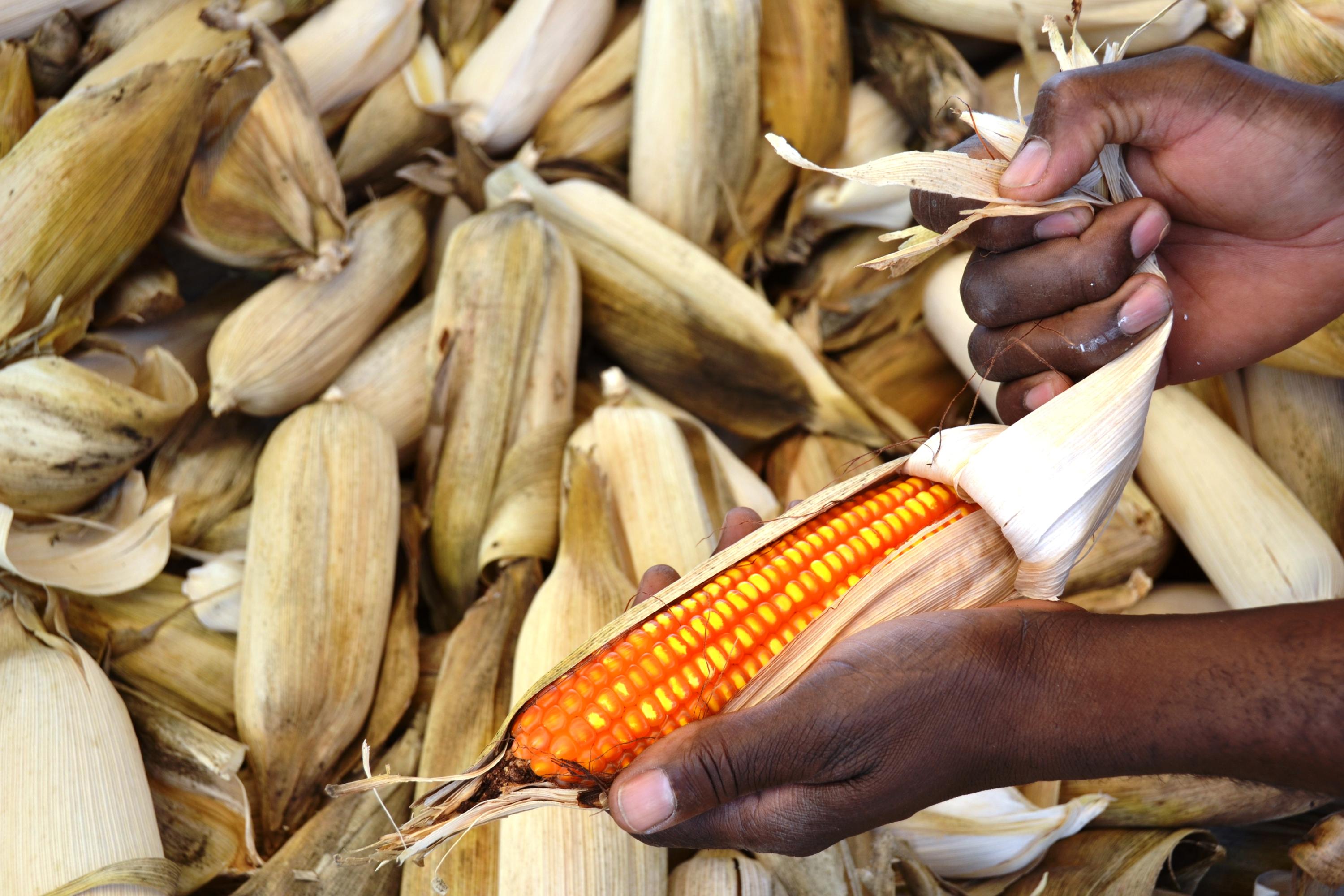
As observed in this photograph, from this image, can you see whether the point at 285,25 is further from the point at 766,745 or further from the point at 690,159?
the point at 766,745

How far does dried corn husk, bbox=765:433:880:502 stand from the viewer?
2.01m

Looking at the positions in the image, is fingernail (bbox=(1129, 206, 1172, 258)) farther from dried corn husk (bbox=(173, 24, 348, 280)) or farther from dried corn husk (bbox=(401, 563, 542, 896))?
dried corn husk (bbox=(173, 24, 348, 280))

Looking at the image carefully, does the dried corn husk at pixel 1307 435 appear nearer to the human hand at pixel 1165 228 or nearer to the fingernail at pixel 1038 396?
the human hand at pixel 1165 228

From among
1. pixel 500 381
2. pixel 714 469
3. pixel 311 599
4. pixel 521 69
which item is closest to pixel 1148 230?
pixel 714 469

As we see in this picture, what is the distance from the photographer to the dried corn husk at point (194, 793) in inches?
57.0

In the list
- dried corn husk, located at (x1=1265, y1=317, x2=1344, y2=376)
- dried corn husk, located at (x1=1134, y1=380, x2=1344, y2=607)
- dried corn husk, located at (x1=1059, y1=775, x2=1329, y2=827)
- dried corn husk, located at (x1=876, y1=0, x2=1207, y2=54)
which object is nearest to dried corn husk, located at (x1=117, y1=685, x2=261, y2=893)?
dried corn husk, located at (x1=1059, y1=775, x2=1329, y2=827)

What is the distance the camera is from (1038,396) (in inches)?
48.8

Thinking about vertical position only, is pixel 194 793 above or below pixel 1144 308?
below

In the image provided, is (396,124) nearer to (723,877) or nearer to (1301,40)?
(723,877)

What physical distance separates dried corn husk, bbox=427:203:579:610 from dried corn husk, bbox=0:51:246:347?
586 millimetres

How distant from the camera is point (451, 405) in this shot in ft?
6.22

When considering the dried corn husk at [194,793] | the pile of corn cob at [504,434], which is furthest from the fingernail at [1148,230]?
the dried corn husk at [194,793]

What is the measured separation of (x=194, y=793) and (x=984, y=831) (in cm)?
130

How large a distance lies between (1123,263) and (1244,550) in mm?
939
